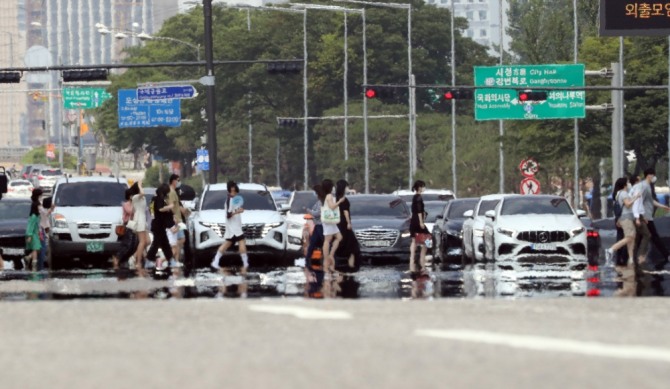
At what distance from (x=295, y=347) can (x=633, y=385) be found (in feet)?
13.6

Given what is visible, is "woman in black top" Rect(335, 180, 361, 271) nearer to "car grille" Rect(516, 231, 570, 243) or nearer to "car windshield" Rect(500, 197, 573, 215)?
"car grille" Rect(516, 231, 570, 243)

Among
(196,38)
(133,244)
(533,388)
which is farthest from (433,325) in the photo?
(196,38)

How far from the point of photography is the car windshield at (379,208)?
133ft

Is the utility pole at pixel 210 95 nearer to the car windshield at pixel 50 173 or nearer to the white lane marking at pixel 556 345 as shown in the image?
the white lane marking at pixel 556 345

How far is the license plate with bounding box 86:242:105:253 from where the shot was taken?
39.1 metres

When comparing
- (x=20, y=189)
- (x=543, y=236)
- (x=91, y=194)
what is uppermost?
(x=91, y=194)

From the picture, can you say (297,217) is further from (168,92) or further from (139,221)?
(168,92)

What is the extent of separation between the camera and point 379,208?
40719 mm

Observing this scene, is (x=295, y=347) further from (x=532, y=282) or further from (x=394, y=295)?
(x=532, y=282)

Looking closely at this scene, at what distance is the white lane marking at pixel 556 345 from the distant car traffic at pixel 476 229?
21.2 meters

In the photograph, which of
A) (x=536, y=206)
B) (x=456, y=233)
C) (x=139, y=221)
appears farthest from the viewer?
(x=456, y=233)

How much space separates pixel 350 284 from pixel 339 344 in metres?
12.4

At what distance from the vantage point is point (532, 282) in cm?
2812

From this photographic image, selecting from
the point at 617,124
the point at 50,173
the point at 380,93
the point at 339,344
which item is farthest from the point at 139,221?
the point at 50,173
